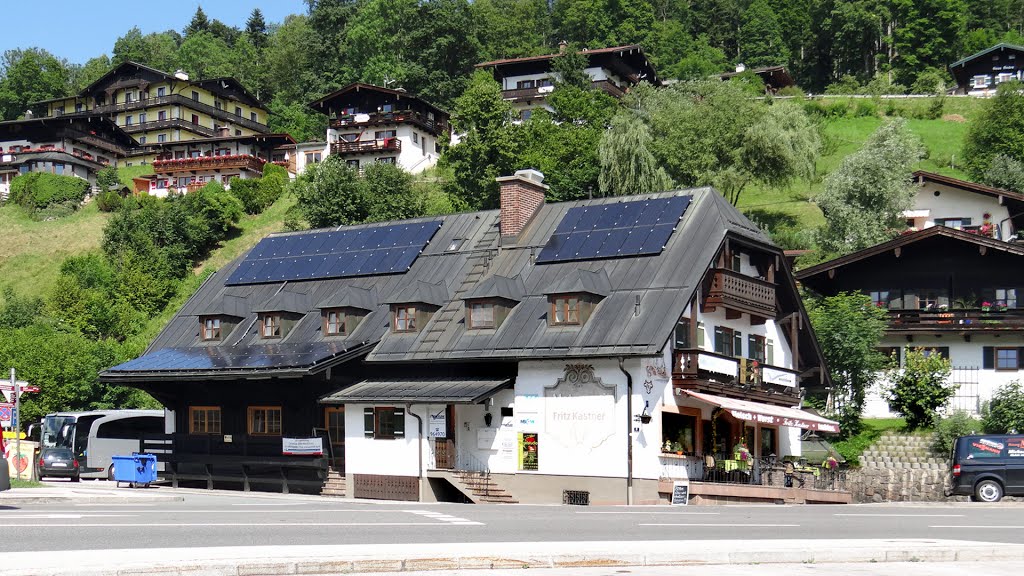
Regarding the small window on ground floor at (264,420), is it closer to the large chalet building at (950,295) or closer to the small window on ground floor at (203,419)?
the small window on ground floor at (203,419)

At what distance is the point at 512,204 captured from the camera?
1708 inches

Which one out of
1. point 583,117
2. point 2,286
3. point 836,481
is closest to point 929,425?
point 836,481

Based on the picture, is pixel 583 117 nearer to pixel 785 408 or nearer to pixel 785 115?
pixel 785 115

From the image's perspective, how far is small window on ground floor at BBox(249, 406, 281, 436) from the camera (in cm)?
4162

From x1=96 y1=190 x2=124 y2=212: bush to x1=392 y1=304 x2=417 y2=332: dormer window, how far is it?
70.4 m

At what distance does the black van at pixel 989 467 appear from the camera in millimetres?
35875

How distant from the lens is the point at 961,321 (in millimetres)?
52344

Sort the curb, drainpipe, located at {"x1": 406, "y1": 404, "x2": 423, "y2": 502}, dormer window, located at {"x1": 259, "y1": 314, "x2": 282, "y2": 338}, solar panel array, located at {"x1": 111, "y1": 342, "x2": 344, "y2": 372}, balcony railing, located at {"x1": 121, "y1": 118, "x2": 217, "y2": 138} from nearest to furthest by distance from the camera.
→ the curb < drainpipe, located at {"x1": 406, "y1": 404, "x2": 423, "y2": 502} < solar panel array, located at {"x1": 111, "y1": 342, "x2": 344, "y2": 372} < dormer window, located at {"x1": 259, "y1": 314, "x2": 282, "y2": 338} < balcony railing, located at {"x1": 121, "y1": 118, "x2": 217, "y2": 138}

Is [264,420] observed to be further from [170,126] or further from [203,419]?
[170,126]

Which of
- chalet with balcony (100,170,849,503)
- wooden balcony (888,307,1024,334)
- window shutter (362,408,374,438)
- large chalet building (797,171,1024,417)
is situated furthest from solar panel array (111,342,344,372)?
wooden balcony (888,307,1024,334)

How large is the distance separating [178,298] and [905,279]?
49.8 m

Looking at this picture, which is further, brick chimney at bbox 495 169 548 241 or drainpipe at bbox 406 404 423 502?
brick chimney at bbox 495 169 548 241

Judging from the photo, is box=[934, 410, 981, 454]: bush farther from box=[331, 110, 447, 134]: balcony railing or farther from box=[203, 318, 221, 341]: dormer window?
box=[331, 110, 447, 134]: balcony railing

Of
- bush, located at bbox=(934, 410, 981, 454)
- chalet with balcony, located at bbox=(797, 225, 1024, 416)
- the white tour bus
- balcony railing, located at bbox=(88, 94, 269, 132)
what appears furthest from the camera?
balcony railing, located at bbox=(88, 94, 269, 132)
